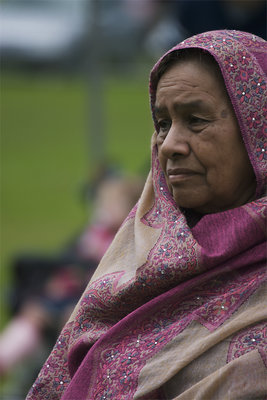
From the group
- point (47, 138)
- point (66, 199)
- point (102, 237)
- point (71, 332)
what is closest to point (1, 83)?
point (47, 138)

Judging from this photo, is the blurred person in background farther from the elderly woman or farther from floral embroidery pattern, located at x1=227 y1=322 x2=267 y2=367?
floral embroidery pattern, located at x1=227 y1=322 x2=267 y2=367

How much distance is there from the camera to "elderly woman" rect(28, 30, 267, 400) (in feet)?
9.05

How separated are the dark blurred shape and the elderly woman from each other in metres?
2.63

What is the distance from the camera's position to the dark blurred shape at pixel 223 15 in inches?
223

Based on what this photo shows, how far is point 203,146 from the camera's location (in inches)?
115

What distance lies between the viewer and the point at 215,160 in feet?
9.61

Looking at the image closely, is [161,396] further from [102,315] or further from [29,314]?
[29,314]

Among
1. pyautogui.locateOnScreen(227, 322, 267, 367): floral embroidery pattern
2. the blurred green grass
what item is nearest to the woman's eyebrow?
pyautogui.locateOnScreen(227, 322, 267, 367): floral embroidery pattern

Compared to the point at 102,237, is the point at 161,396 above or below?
above

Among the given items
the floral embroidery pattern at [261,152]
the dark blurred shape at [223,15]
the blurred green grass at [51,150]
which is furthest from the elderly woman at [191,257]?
the blurred green grass at [51,150]

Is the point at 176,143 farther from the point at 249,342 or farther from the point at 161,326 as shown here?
the point at 249,342

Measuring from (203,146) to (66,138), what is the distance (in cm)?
1691

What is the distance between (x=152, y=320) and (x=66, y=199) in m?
12.0

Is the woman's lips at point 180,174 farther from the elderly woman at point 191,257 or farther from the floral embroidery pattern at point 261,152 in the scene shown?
the floral embroidery pattern at point 261,152
